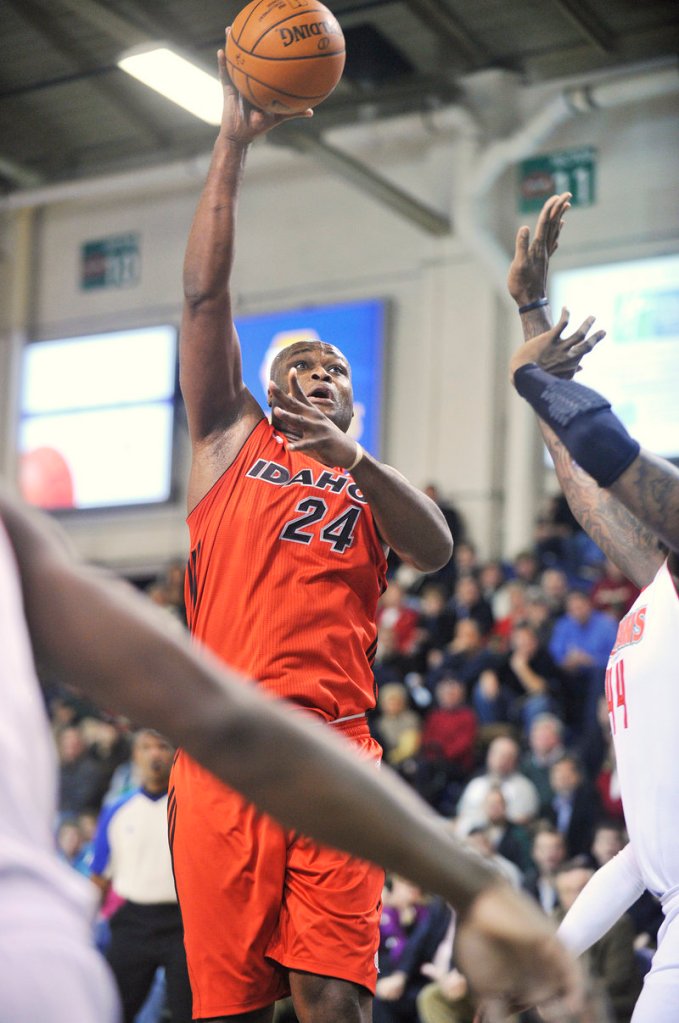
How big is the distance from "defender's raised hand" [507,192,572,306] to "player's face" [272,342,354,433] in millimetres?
603

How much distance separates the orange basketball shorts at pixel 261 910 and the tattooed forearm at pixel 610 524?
3.86ft

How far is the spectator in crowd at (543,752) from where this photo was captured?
10.5 meters

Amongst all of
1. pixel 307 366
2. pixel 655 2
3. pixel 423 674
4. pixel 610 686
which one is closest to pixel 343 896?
pixel 610 686

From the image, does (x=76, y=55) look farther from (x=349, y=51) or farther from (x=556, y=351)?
(x=556, y=351)

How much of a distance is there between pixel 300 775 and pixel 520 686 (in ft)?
35.6

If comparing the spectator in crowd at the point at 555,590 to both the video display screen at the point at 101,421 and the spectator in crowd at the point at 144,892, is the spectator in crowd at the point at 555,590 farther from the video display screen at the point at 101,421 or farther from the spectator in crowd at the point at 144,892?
the video display screen at the point at 101,421

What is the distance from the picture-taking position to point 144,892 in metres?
7.78

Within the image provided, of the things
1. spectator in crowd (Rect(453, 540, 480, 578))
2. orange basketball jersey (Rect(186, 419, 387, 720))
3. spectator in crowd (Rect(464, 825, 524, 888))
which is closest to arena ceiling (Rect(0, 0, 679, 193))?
spectator in crowd (Rect(453, 540, 480, 578))

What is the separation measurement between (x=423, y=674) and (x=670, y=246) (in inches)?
218

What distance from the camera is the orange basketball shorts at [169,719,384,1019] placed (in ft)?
12.3

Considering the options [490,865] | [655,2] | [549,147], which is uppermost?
[655,2]

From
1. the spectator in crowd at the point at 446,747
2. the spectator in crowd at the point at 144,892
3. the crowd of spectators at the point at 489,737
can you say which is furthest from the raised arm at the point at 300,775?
the spectator in crowd at the point at 446,747

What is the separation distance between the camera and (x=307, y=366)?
177 inches

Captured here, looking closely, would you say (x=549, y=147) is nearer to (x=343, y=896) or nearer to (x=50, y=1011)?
(x=343, y=896)
